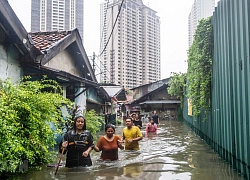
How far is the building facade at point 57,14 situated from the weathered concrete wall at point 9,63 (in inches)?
478

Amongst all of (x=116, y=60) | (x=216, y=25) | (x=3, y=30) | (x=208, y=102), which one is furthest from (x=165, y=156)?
(x=116, y=60)

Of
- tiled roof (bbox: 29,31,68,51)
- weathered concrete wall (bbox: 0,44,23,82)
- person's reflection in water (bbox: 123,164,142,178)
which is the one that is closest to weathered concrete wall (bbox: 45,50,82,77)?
tiled roof (bbox: 29,31,68,51)

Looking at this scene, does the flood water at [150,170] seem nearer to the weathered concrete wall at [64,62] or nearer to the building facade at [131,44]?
the weathered concrete wall at [64,62]

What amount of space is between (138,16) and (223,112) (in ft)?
63.9

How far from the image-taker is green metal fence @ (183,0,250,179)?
5.23 meters

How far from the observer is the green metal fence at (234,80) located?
5.23m

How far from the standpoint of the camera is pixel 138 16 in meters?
25.5

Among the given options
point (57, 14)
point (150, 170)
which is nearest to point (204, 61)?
point (150, 170)

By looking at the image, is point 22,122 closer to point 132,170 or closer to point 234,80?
point 132,170

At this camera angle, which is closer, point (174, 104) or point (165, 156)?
point (165, 156)

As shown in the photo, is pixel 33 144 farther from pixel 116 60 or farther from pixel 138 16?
pixel 116 60

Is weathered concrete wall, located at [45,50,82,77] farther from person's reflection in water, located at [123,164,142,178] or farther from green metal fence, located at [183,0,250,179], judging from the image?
green metal fence, located at [183,0,250,179]

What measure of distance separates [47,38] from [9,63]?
3895mm

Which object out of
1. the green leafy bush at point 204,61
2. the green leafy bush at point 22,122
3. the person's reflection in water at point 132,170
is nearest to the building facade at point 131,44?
the green leafy bush at point 204,61
